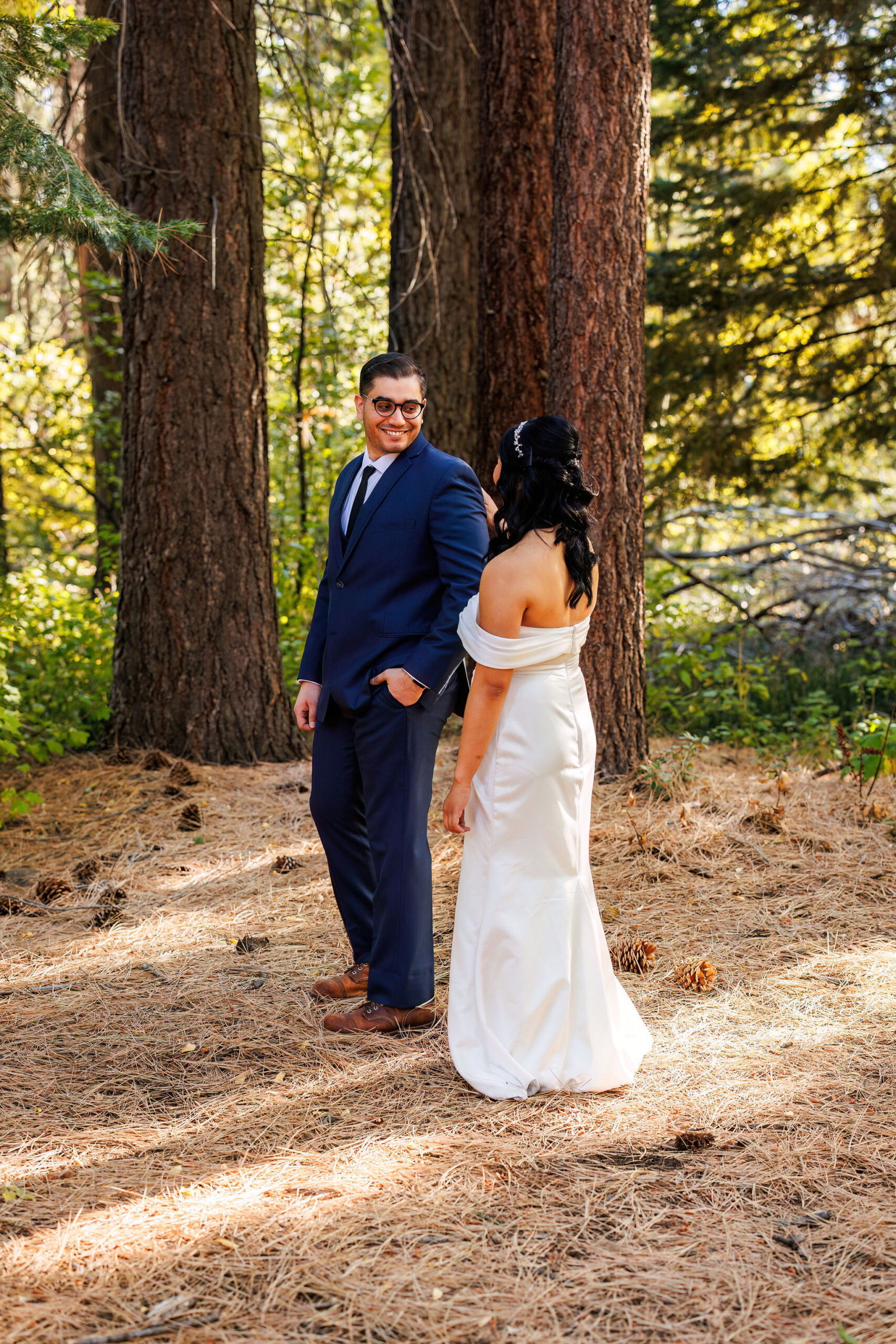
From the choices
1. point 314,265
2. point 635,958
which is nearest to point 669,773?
point 635,958

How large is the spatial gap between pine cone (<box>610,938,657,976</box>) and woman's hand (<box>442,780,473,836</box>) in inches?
43.9

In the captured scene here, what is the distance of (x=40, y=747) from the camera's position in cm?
611

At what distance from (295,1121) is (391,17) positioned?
681cm

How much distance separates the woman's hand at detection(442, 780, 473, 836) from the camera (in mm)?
→ 3079

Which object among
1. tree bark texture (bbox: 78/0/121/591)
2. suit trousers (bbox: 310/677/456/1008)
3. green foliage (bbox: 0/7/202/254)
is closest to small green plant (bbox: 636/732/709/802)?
suit trousers (bbox: 310/677/456/1008)

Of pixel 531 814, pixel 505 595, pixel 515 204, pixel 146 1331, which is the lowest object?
pixel 146 1331

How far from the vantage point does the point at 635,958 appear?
392 cm

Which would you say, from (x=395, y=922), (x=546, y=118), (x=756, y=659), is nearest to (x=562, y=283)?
(x=546, y=118)

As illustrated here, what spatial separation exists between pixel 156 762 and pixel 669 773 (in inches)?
118

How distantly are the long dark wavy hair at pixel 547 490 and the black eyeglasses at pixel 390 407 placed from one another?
1.84 feet

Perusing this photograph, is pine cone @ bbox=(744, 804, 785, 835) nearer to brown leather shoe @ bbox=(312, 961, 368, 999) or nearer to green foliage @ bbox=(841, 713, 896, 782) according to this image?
Result: green foliage @ bbox=(841, 713, 896, 782)

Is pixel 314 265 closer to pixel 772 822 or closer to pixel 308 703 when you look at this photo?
pixel 772 822

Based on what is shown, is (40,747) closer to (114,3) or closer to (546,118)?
(114,3)

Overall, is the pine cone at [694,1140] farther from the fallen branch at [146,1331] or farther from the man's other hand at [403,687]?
the man's other hand at [403,687]
